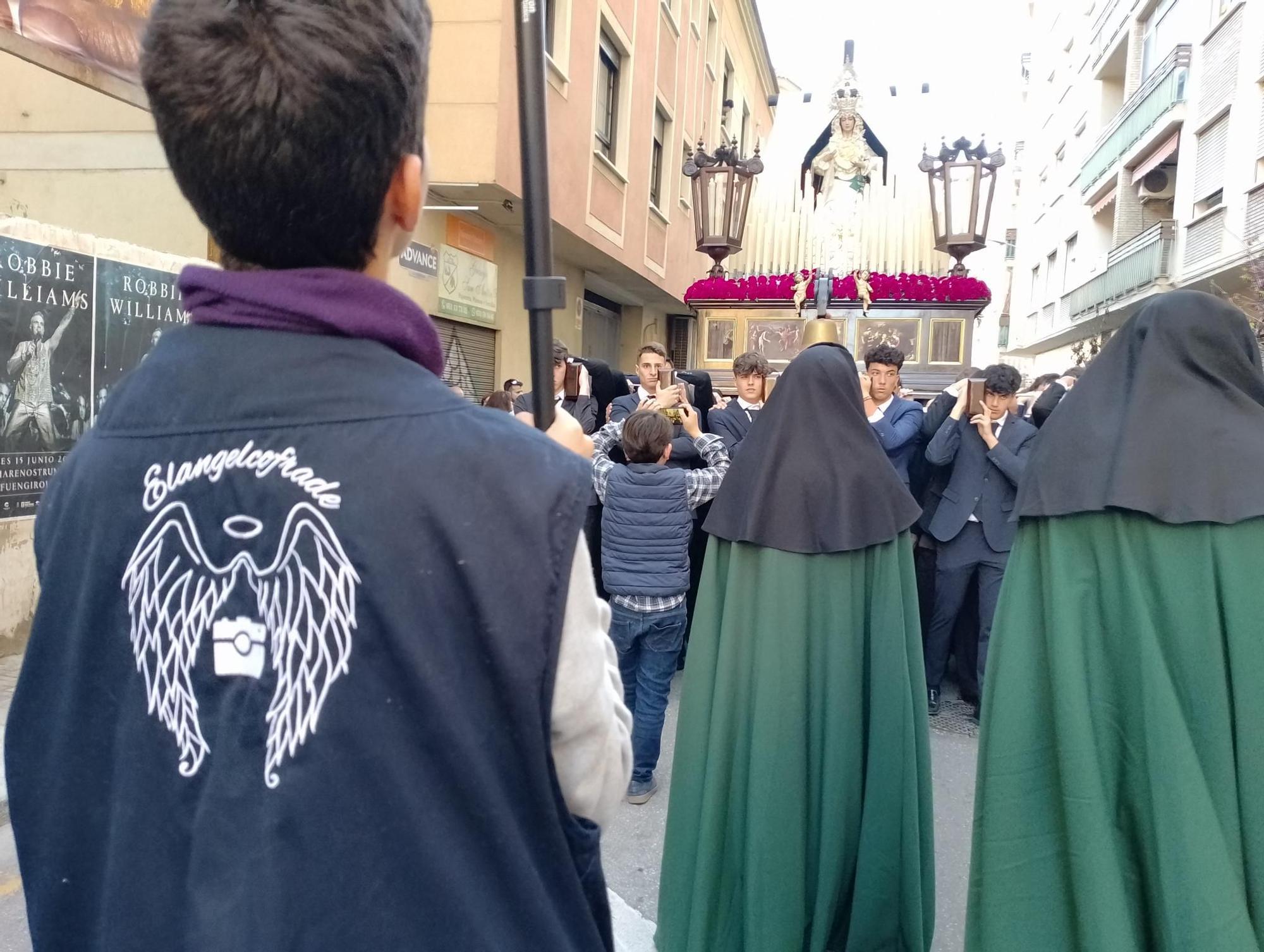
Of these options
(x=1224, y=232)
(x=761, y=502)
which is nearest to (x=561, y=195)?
(x=761, y=502)

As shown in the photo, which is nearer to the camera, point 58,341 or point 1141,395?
point 1141,395

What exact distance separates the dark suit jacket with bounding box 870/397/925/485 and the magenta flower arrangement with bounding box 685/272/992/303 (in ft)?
11.7

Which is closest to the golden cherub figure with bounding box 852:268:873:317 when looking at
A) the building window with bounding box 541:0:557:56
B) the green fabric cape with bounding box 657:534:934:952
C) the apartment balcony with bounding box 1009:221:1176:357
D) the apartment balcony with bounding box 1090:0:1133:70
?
the building window with bounding box 541:0:557:56

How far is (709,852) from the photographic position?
2678mm

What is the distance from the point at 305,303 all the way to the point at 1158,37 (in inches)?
1045

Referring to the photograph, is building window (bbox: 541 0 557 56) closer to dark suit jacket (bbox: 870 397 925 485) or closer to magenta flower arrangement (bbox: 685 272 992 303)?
magenta flower arrangement (bbox: 685 272 992 303)

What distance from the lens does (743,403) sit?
616 centimetres

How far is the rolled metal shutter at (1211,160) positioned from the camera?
1720cm

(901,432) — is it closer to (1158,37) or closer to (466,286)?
(466,286)

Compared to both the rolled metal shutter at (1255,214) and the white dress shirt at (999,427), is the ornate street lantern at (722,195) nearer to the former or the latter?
the white dress shirt at (999,427)

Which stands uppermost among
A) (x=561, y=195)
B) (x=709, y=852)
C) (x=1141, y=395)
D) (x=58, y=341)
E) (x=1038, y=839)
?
(x=561, y=195)

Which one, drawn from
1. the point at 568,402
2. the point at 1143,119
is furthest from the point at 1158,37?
the point at 568,402

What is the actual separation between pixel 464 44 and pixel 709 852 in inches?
329

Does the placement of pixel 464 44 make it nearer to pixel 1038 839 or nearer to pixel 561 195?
pixel 561 195
